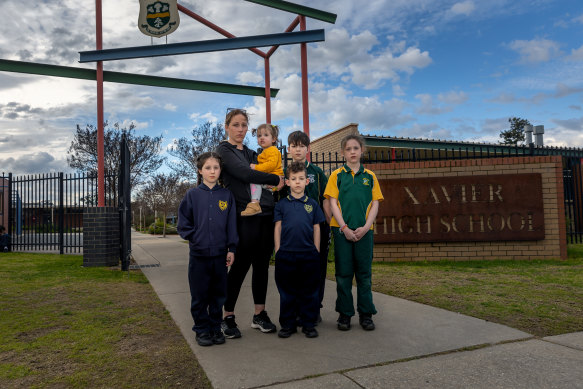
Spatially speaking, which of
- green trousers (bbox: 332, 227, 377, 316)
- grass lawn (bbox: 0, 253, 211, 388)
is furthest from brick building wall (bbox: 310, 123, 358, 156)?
green trousers (bbox: 332, 227, 377, 316)

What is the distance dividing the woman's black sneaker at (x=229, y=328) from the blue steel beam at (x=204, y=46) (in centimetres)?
727

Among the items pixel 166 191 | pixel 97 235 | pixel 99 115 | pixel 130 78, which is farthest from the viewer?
pixel 166 191

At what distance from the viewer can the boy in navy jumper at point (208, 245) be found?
10.4ft

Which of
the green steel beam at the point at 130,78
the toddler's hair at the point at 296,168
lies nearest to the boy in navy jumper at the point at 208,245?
the toddler's hair at the point at 296,168

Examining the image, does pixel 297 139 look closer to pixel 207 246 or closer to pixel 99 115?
pixel 207 246

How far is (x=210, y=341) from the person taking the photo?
311cm

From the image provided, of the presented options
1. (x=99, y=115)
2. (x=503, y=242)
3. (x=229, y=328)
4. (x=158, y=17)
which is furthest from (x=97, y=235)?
(x=503, y=242)

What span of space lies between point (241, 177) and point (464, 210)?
613 cm

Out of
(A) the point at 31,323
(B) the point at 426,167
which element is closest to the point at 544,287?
(B) the point at 426,167

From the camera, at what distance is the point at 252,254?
342 cm

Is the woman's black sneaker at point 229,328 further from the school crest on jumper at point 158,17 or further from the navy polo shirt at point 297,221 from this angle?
the school crest on jumper at point 158,17

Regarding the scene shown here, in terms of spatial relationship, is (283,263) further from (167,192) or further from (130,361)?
(167,192)

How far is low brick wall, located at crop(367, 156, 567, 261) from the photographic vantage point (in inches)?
316

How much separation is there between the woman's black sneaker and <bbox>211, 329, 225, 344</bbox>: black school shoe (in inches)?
3.9
